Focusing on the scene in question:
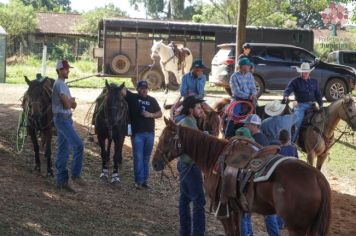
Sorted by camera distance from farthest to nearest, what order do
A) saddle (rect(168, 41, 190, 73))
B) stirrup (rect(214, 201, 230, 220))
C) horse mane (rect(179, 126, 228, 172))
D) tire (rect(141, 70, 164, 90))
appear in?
tire (rect(141, 70, 164, 90)) → saddle (rect(168, 41, 190, 73)) → horse mane (rect(179, 126, 228, 172)) → stirrup (rect(214, 201, 230, 220))

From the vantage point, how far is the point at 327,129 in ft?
40.5

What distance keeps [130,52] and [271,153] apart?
20470 millimetres

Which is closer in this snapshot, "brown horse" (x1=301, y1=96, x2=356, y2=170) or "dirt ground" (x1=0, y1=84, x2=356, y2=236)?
"dirt ground" (x1=0, y1=84, x2=356, y2=236)

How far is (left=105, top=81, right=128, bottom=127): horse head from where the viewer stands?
10406 mm

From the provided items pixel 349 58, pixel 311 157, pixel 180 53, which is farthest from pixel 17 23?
pixel 311 157

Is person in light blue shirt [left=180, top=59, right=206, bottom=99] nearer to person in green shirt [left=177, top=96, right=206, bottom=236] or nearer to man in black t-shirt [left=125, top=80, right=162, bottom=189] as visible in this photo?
man in black t-shirt [left=125, top=80, right=162, bottom=189]

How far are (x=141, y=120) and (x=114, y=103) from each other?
21.9 inches

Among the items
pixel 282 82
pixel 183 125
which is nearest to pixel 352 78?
pixel 282 82

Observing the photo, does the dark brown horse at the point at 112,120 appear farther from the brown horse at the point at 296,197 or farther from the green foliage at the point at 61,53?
the green foliage at the point at 61,53

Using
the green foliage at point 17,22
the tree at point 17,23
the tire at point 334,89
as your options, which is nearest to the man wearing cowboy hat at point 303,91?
the tire at point 334,89

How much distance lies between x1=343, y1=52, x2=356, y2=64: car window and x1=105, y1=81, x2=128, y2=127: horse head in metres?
20.0

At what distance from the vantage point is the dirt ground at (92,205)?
26.2ft

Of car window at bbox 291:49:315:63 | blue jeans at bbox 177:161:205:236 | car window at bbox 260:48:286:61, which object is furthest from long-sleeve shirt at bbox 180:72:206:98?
car window at bbox 291:49:315:63

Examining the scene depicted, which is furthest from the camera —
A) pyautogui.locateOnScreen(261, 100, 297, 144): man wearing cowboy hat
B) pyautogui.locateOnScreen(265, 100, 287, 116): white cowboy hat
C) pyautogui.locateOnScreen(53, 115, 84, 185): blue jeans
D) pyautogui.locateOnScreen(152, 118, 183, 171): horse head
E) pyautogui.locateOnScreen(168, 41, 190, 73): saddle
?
pyautogui.locateOnScreen(168, 41, 190, 73): saddle
